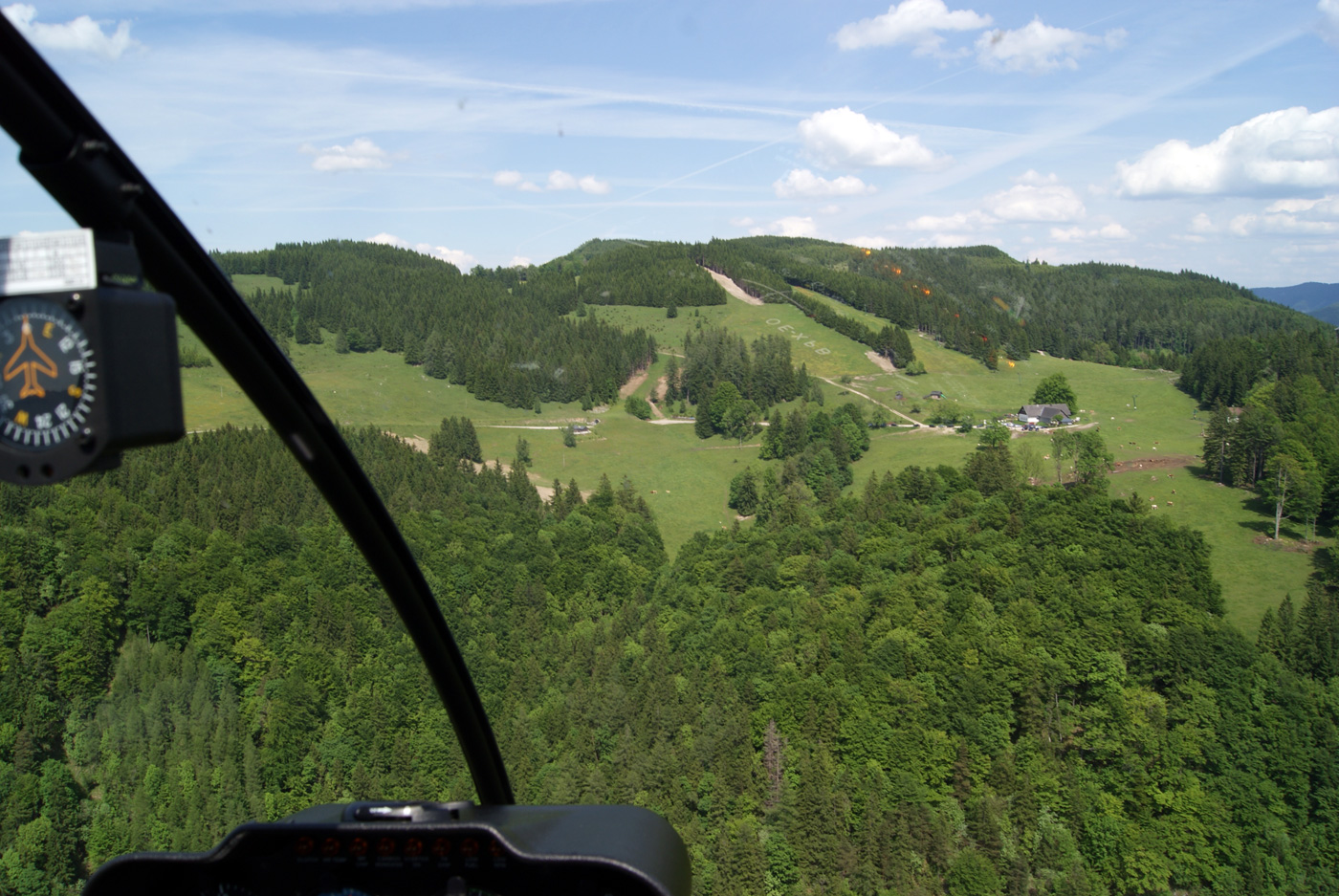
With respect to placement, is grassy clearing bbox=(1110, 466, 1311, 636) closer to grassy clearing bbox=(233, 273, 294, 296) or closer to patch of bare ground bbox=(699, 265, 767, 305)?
patch of bare ground bbox=(699, 265, 767, 305)

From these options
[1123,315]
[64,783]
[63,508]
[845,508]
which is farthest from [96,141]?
[1123,315]

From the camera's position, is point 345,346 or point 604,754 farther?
point 345,346

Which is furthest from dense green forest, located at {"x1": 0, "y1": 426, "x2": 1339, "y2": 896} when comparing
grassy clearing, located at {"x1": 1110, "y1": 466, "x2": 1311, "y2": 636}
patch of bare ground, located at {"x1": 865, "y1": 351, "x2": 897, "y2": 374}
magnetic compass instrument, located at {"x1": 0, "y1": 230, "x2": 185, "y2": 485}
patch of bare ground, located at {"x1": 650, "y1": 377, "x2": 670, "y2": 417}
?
patch of bare ground, located at {"x1": 865, "y1": 351, "x2": 897, "y2": 374}

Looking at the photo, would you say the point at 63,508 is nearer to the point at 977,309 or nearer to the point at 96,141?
the point at 96,141

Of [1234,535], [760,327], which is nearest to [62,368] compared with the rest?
[1234,535]

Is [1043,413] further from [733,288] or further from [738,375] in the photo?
[733,288]
